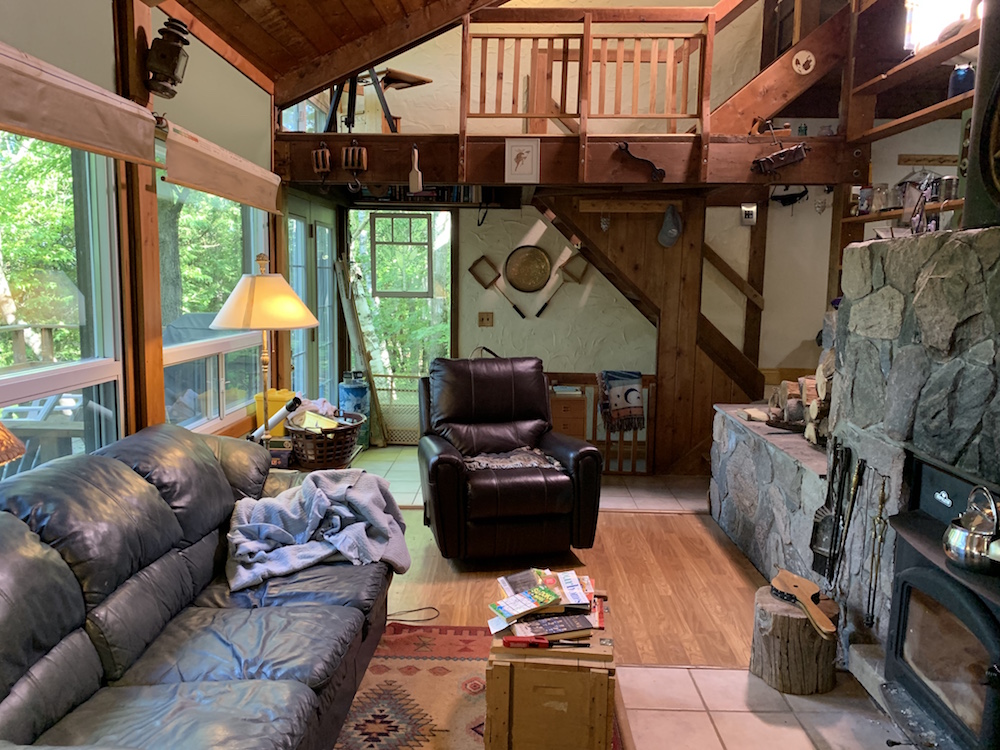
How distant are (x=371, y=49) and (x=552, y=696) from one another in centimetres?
358

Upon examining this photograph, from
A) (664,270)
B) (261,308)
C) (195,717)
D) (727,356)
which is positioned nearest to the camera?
(195,717)

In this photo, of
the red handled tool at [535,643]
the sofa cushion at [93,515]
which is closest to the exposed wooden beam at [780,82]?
the red handled tool at [535,643]

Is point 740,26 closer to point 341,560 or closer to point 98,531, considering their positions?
point 341,560

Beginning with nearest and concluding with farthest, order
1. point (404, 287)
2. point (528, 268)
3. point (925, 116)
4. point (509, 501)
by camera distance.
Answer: point (509, 501)
point (925, 116)
point (528, 268)
point (404, 287)

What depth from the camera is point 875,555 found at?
246 cm

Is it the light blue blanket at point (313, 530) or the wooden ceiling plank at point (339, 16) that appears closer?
the light blue blanket at point (313, 530)

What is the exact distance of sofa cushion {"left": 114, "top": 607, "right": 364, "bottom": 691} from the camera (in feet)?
6.07

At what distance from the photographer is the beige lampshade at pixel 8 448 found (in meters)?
1.38

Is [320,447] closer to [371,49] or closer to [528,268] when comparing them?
[371,49]

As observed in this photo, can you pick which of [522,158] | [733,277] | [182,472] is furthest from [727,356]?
[182,472]

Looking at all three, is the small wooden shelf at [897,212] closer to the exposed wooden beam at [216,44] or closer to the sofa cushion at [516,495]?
the sofa cushion at [516,495]

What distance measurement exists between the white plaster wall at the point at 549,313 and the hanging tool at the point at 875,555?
10.9ft

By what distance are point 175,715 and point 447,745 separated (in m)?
0.86

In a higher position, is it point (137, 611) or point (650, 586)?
point (137, 611)
